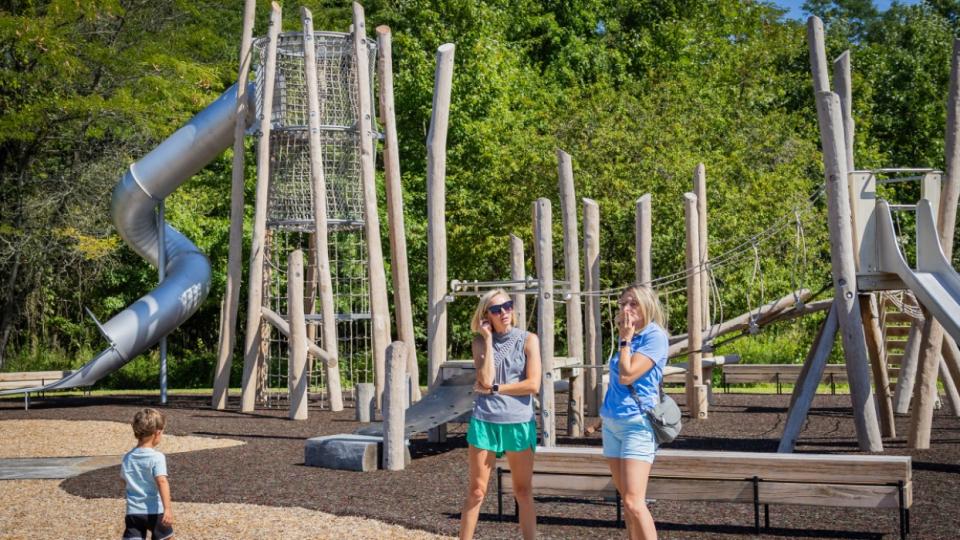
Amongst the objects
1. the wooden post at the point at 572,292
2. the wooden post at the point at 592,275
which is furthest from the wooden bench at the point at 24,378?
the wooden post at the point at 572,292

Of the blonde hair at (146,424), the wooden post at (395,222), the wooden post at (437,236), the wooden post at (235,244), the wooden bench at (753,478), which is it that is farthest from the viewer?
the wooden post at (235,244)

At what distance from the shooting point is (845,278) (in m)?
11.5

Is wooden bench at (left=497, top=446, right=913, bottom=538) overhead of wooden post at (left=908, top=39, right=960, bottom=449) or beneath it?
beneath

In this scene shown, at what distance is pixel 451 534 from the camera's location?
8055 mm

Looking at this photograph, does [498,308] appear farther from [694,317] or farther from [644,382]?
[694,317]

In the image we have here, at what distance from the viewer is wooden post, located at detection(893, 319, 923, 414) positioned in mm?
14109

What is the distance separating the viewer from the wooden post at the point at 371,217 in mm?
16250

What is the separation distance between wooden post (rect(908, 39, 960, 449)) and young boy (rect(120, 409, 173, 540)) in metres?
8.58

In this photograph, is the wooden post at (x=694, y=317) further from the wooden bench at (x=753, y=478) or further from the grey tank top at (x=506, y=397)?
the grey tank top at (x=506, y=397)

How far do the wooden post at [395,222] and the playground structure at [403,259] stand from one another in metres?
0.03

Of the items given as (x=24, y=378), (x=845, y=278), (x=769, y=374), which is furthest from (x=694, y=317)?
(x=24, y=378)

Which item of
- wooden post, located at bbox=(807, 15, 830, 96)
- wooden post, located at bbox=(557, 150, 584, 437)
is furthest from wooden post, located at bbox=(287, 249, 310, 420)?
wooden post, located at bbox=(807, 15, 830, 96)

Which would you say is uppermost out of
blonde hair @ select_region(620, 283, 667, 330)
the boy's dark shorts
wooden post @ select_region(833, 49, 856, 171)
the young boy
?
wooden post @ select_region(833, 49, 856, 171)

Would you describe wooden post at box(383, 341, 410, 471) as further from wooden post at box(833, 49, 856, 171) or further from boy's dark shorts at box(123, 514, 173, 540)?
wooden post at box(833, 49, 856, 171)
